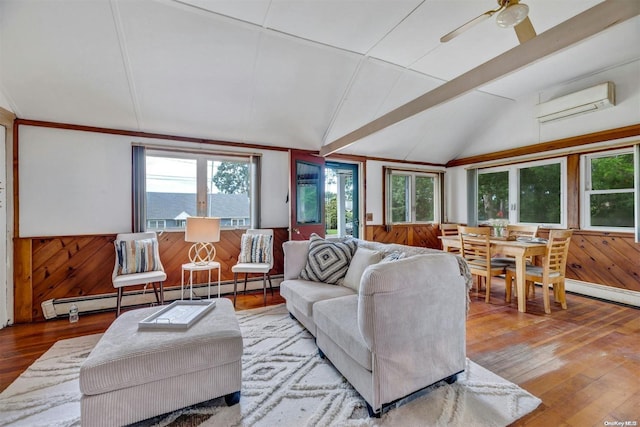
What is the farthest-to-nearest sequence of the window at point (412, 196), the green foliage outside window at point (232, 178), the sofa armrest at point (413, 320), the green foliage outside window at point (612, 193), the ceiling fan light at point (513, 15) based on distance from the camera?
the window at point (412, 196) → the green foliage outside window at point (232, 178) → the green foliage outside window at point (612, 193) → the ceiling fan light at point (513, 15) → the sofa armrest at point (413, 320)

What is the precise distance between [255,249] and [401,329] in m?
2.50

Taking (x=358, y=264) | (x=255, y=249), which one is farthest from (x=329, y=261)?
(x=255, y=249)

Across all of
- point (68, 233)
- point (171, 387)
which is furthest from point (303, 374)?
point (68, 233)

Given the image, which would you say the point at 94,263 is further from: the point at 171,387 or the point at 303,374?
→ the point at 303,374

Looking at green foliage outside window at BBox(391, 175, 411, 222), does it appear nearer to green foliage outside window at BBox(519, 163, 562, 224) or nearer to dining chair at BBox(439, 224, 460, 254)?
dining chair at BBox(439, 224, 460, 254)

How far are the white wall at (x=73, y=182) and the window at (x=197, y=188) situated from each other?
0.26 m

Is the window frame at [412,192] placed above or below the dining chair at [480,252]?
above

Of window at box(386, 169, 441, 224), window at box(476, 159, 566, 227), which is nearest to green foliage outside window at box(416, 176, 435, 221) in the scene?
window at box(386, 169, 441, 224)

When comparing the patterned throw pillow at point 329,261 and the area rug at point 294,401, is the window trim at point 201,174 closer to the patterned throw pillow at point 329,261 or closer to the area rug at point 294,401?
the patterned throw pillow at point 329,261

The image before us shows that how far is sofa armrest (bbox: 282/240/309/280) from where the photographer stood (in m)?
2.98

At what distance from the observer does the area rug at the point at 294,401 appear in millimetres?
1522

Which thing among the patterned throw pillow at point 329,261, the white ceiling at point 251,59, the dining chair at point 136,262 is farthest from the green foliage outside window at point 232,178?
the patterned throw pillow at point 329,261

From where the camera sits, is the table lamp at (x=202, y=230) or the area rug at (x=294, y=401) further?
the table lamp at (x=202, y=230)

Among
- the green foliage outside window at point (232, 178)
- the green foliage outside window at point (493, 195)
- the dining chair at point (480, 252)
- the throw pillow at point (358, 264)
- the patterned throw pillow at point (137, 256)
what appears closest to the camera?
the throw pillow at point (358, 264)
